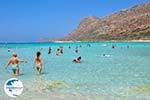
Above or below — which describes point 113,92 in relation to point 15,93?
below

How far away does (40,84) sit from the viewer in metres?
18.9

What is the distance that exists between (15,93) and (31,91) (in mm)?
7392

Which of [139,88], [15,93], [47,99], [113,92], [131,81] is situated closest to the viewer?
[15,93]

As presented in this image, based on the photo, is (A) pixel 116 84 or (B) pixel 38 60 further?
(B) pixel 38 60

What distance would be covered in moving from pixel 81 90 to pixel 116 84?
267cm

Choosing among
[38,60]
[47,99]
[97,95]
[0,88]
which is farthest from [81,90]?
[38,60]

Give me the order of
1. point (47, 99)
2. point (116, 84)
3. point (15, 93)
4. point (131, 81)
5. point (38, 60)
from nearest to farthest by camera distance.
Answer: point (15, 93) → point (47, 99) → point (116, 84) → point (131, 81) → point (38, 60)

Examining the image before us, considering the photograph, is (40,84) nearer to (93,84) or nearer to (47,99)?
(93,84)

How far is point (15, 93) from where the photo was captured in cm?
910

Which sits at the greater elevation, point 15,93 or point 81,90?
point 15,93

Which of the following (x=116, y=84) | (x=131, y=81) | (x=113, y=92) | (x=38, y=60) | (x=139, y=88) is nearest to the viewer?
(x=113, y=92)

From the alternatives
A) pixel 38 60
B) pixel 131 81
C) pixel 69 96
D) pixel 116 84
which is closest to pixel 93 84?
pixel 116 84

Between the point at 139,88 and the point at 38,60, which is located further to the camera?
the point at 38,60

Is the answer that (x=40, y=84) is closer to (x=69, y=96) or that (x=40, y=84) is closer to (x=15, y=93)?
(x=69, y=96)
